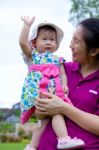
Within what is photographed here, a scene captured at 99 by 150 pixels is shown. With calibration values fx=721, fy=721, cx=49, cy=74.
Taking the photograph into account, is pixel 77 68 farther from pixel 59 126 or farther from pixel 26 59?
pixel 26 59

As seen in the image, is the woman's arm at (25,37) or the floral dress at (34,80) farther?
the woman's arm at (25,37)

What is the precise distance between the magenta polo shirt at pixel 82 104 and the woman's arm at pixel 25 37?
0.54 m

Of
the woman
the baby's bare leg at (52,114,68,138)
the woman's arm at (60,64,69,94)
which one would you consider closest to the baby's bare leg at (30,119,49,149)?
the woman

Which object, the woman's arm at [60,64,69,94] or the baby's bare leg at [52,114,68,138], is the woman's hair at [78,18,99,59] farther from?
the baby's bare leg at [52,114,68,138]

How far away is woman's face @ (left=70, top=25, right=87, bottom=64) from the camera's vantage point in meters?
4.98

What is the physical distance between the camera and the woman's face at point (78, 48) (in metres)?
4.98

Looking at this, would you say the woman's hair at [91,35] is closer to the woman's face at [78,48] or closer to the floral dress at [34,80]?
the woman's face at [78,48]

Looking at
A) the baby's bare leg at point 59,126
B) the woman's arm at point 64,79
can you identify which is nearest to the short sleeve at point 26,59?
the woman's arm at point 64,79

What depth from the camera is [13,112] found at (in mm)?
61438

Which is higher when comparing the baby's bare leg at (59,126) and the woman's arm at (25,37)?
the woman's arm at (25,37)

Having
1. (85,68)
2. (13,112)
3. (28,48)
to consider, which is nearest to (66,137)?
(85,68)

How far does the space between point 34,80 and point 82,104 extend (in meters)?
0.56

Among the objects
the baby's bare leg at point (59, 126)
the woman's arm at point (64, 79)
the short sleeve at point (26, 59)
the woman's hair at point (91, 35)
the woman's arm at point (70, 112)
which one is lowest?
the baby's bare leg at point (59, 126)

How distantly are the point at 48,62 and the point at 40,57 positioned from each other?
77 millimetres
